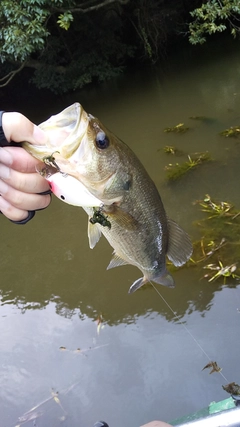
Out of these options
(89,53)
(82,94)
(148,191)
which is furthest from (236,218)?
(89,53)

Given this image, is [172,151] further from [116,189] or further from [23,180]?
[23,180]

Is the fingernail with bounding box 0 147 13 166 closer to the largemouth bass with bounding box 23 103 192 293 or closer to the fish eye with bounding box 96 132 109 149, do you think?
the largemouth bass with bounding box 23 103 192 293

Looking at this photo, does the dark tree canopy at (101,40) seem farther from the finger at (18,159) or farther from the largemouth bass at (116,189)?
the finger at (18,159)

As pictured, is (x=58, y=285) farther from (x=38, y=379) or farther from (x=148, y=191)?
(x=148, y=191)

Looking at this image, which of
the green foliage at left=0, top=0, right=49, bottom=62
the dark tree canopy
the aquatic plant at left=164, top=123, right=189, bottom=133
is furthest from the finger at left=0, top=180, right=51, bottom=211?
the dark tree canopy

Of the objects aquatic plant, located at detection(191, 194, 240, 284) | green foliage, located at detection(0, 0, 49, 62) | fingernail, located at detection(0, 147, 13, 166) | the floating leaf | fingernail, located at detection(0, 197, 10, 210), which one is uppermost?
green foliage, located at detection(0, 0, 49, 62)

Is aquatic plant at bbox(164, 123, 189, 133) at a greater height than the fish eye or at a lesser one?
greater
